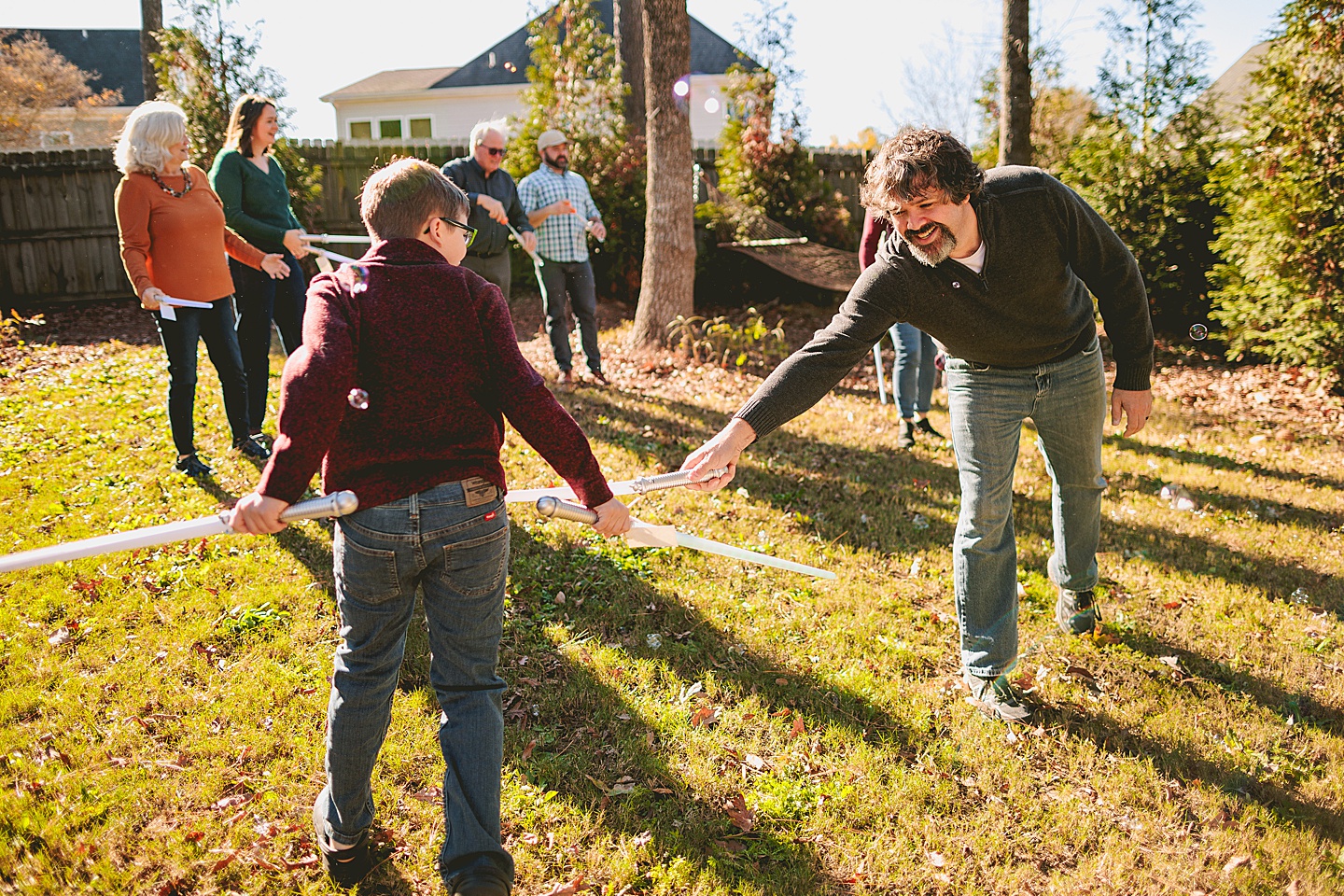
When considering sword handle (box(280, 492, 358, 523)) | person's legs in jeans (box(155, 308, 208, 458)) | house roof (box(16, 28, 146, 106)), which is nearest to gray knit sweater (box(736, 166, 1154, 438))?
sword handle (box(280, 492, 358, 523))

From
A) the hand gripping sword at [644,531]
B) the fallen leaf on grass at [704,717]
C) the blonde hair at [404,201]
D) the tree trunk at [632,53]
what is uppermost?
the tree trunk at [632,53]

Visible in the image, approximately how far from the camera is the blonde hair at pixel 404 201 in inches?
85.7

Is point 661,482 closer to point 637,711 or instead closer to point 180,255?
point 637,711

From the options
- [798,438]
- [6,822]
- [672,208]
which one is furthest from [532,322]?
[6,822]

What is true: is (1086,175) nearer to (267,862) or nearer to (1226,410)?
(1226,410)

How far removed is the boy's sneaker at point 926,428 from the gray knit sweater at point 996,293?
3.66 m

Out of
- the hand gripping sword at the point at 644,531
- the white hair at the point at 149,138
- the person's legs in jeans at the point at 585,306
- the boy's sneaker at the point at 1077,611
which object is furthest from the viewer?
the person's legs in jeans at the point at 585,306

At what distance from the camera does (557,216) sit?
7.95 m

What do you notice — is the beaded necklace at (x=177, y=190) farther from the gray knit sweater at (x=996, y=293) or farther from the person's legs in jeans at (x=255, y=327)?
the gray knit sweater at (x=996, y=293)

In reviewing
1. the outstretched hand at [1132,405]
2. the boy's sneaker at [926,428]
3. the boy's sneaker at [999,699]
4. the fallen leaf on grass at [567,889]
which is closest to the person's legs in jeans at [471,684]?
the fallen leaf on grass at [567,889]

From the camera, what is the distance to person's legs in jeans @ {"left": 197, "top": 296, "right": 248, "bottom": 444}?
17.3 ft

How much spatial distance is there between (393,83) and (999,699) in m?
34.2

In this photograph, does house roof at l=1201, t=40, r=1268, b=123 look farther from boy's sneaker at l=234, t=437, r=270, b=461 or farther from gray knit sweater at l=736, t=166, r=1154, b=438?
boy's sneaker at l=234, t=437, r=270, b=461

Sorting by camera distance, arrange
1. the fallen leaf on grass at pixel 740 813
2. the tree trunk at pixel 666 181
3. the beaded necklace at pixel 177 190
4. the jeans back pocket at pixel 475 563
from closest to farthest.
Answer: the jeans back pocket at pixel 475 563
the fallen leaf on grass at pixel 740 813
the beaded necklace at pixel 177 190
the tree trunk at pixel 666 181
